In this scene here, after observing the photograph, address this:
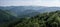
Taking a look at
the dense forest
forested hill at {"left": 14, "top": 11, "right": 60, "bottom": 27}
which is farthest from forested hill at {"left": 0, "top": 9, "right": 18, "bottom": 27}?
forested hill at {"left": 14, "top": 11, "right": 60, "bottom": 27}

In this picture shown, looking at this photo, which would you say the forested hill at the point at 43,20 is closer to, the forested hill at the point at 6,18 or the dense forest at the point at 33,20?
the dense forest at the point at 33,20

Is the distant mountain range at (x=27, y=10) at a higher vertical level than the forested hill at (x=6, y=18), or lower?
higher

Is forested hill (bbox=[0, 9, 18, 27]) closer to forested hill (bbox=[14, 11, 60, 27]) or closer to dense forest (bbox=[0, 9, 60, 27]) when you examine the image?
dense forest (bbox=[0, 9, 60, 27])

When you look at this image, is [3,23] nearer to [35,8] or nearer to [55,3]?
[35,8]

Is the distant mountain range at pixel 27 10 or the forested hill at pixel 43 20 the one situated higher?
the distant mountain range at pixel 27 10

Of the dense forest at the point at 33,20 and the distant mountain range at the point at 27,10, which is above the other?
the distant mountain range at the point at 27,10

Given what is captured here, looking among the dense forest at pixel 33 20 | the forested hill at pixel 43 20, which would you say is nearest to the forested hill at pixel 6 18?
the dense forest at pixel 33 20

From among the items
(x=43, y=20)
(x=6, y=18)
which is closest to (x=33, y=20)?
(x=43, y=20)

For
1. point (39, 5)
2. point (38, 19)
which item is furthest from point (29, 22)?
point (39, 5)

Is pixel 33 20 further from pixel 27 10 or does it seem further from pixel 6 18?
pixel 6 18
